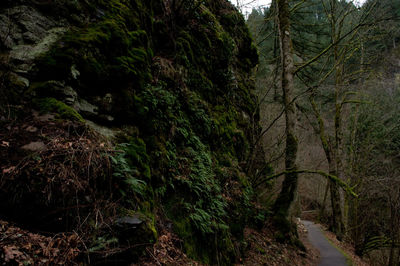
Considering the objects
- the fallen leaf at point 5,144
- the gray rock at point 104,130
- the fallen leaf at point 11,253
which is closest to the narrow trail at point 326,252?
the gray rock at point 104,130

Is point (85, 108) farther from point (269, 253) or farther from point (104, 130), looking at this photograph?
point (269, 253)

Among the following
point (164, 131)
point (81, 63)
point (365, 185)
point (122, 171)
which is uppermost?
point (81, 63)

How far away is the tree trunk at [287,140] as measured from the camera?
27.7ft

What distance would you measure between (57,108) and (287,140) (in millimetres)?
8143

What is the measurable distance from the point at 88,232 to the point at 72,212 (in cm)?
29

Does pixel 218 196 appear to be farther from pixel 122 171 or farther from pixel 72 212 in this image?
pixel 72 212

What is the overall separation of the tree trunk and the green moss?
725cm

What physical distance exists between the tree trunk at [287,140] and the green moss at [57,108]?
725 centimetres

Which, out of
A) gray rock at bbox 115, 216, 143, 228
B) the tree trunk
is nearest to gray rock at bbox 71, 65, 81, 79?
gray rock at bbox 115, 216, 143, 228

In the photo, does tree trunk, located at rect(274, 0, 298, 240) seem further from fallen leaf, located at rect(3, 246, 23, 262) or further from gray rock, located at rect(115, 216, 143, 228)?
fallen leaf, located at rect(3, 246, 23, 262)

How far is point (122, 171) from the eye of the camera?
3256 mm

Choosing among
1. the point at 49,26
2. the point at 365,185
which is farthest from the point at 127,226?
the point at 365,185

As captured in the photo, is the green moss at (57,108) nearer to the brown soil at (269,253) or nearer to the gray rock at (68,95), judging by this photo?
the gray rock at (68,95)

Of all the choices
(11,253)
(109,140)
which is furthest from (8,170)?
(109,140)
